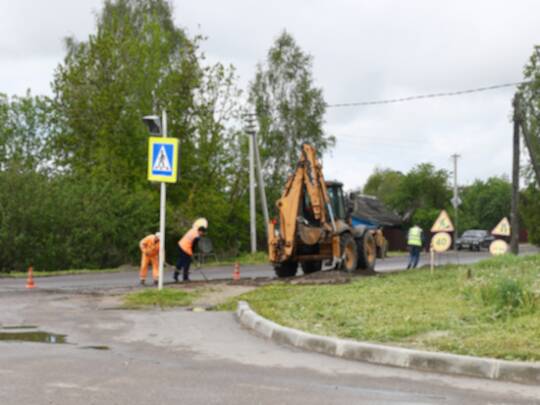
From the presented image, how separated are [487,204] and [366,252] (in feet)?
240

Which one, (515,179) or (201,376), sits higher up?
(515,179)

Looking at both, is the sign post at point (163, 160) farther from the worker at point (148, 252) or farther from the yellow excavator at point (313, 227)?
the yellow excavator at point (313, 227)

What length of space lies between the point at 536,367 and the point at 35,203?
29356mm

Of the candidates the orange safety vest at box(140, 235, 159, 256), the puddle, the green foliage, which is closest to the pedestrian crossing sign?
the orange safety vest at box(140, 235, 159, 256)

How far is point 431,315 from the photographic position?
1076 cm

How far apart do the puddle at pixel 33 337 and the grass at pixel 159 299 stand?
12.2 ft

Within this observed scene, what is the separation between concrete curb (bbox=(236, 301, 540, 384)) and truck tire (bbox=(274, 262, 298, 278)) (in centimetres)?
1301

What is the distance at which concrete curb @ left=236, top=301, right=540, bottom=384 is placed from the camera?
24.1 feet

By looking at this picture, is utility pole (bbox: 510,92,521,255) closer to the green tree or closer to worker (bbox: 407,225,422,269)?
worker (bbox: 407,225,422,269)

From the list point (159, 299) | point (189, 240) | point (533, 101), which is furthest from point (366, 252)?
point (533, 101)

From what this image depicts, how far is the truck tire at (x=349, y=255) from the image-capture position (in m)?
22.1

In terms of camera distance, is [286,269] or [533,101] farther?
[533,101]

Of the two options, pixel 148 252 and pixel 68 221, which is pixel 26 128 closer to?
pixel 68 221

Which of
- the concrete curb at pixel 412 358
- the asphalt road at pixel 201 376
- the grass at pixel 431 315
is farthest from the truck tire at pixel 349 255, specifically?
the concrete curb at pixel 412 358
